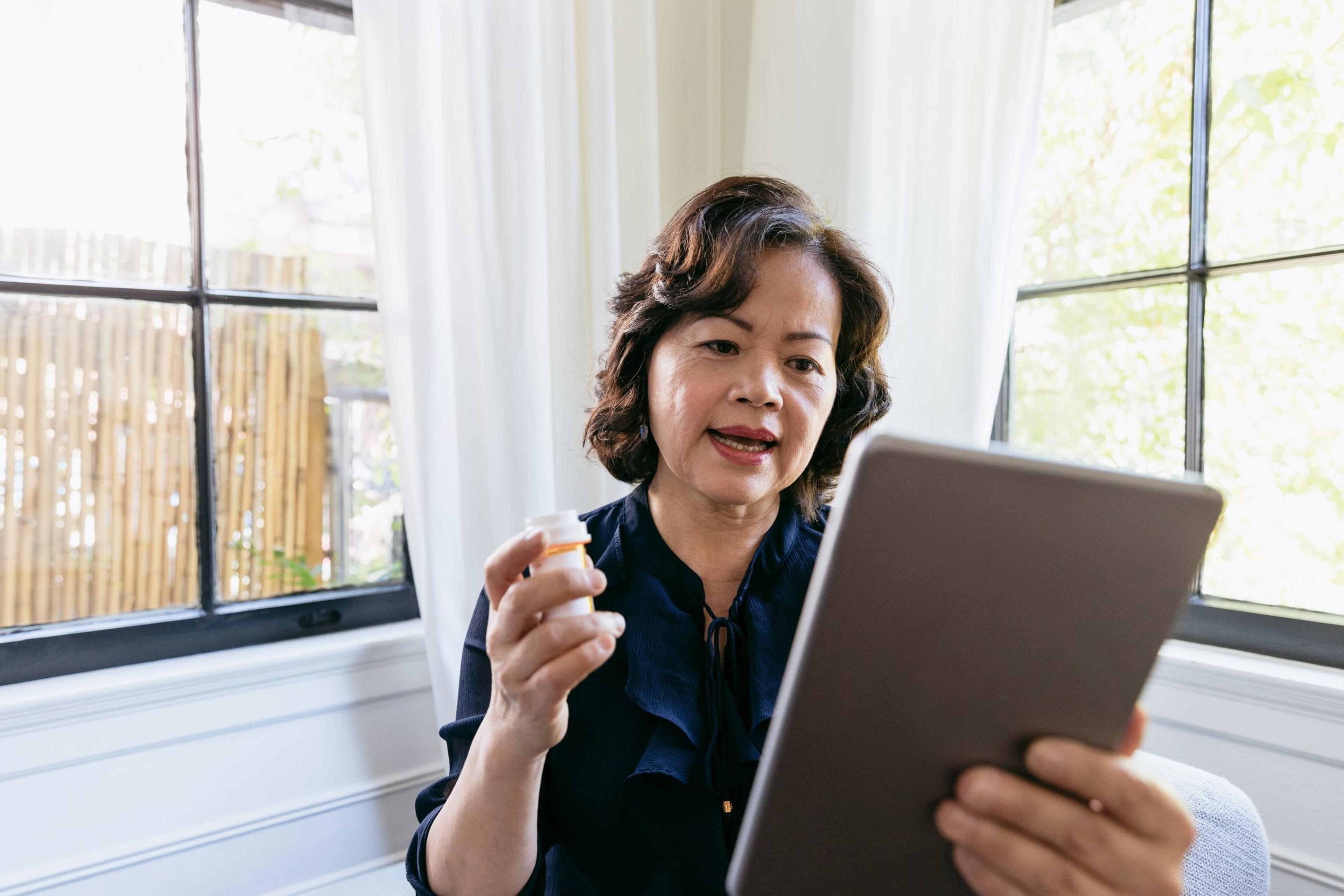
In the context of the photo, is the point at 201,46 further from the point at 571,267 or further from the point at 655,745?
the point at 655,745

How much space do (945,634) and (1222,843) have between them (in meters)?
0.64

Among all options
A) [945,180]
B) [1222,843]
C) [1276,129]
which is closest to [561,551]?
[1222,843]

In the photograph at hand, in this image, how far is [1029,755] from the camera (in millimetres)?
615

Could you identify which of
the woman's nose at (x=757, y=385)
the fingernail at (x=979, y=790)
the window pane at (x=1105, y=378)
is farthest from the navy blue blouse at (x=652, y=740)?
the window pane at (x=1105, y=378)

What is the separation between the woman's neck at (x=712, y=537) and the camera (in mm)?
1230

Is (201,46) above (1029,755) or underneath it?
above

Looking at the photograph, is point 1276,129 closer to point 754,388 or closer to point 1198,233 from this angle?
point 1198,233

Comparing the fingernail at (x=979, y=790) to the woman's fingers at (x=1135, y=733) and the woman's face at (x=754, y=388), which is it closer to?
the woman's fingers at (x=1135, y=733)

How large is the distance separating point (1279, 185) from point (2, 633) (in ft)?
7.68

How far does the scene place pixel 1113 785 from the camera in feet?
1.98

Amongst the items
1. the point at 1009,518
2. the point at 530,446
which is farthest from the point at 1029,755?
the point at 530,446

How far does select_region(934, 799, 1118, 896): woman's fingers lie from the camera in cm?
62

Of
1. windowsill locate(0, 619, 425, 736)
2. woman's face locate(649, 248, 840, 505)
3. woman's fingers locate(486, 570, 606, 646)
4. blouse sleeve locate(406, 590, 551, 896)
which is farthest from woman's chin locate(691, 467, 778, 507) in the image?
windowsill locate(0, 619, 425, 736)

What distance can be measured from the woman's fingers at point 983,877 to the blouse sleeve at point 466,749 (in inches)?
20.1
